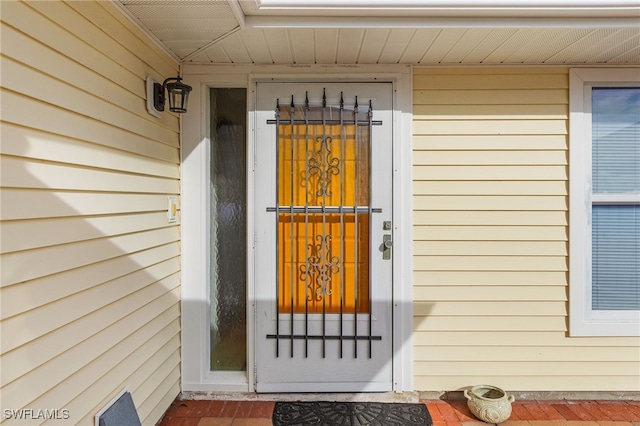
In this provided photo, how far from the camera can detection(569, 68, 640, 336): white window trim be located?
8.13ft

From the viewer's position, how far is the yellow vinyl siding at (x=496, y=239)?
2498mm

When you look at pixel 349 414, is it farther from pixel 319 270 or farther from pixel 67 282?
pixel 67 282

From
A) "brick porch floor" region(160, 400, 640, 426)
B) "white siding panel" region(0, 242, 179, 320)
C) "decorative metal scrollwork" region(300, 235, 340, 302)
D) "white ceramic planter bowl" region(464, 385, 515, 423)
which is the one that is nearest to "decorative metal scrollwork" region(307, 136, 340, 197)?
"decorative metal scrollwork" region(300, 235, 340, 302)

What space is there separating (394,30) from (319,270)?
1463 millimetres

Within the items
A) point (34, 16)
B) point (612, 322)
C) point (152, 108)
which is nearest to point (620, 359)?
point (612, 322)

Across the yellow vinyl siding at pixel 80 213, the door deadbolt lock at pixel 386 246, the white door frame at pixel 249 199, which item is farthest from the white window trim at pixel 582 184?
the yellow vinyl siding at pixel 80 213

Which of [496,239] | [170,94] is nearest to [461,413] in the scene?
[496,239]

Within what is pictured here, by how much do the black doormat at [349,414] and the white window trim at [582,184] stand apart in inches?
45.5

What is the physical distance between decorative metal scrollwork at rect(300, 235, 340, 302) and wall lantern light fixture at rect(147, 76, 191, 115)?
1161 millimetres

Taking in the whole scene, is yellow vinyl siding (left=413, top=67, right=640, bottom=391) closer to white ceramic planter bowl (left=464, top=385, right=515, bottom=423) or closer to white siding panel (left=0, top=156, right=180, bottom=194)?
white ceramic planter bowl (left=464, top=385, right=515, bottom=423)

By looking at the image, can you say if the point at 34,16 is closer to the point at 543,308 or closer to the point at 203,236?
the point at 203,236

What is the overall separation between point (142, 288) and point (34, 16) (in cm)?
126

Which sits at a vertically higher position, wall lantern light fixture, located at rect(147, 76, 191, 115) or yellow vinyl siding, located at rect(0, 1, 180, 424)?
wall lantern light fixture, located at rect(147, 76, 191, 115)

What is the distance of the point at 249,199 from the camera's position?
2.50 metres
